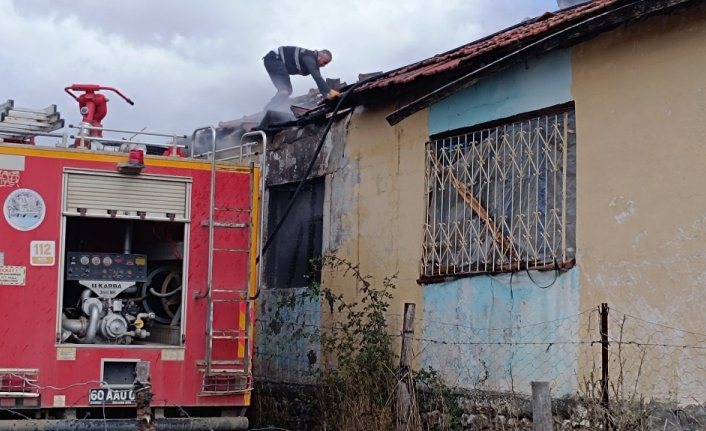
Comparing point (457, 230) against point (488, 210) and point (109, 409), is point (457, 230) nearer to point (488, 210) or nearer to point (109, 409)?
point (488, 210)

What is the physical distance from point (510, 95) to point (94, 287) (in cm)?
420

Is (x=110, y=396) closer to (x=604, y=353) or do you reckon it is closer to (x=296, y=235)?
(x=604, y=353)

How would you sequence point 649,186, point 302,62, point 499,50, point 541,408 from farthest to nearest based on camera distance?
point 302,62, point 499,50, point 649,186, point 541,408

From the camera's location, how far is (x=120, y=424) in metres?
9.05

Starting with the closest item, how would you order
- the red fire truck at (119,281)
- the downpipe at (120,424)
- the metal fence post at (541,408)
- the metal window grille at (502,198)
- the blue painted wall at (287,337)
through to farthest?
the metal fence post at (541,408) → the downpipe at (120,424) → the metal window grille at (502,198) → the red fire truck at (119,281) → the blue painted wall at (287,337)

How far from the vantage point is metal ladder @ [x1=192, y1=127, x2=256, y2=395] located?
9.53 m

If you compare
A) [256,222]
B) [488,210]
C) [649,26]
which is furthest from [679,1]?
[256,222]

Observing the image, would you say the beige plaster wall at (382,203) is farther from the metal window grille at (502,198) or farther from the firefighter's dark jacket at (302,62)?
the firefighter's dark jacket at (302,62)

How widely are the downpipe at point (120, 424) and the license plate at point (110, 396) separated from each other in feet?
0.61

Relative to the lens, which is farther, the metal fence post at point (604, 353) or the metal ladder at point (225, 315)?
the metal ladder at point (225, 315)

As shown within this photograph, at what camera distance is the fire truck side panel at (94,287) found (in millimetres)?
8992

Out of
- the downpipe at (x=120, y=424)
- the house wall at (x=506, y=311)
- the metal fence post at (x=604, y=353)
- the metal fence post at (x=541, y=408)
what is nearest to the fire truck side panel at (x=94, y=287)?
the downpipe at (x=120, y=424)

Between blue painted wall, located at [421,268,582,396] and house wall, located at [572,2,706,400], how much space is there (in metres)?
0.39

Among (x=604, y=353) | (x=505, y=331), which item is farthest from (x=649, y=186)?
(x=505, y=331)
